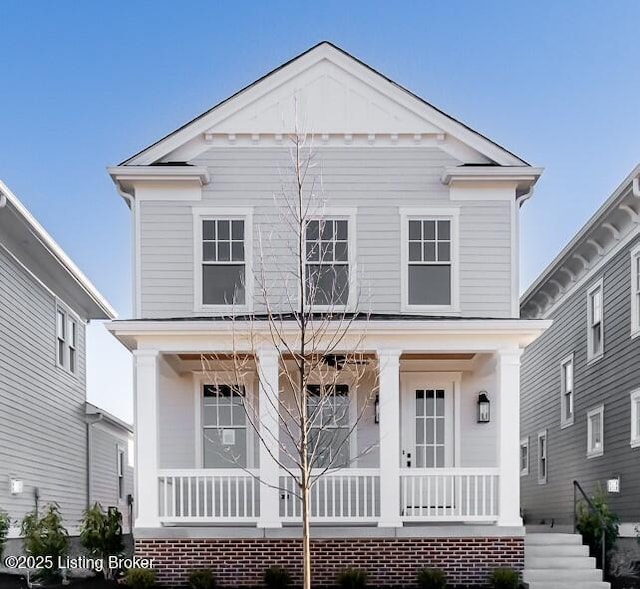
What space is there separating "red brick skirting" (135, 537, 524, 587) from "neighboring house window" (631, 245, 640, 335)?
4654mm

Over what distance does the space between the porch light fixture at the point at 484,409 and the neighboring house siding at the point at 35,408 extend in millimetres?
7890

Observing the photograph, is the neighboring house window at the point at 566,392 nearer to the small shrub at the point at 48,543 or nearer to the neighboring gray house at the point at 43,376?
the neighboring gray house at the point at 43,376

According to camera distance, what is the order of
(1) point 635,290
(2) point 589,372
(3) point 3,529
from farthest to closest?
1. (2) point 589,372
2. (1) point 635,290
3. (3) point 3,529

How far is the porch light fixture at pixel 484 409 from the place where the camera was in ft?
49.2

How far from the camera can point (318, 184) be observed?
49.5ft

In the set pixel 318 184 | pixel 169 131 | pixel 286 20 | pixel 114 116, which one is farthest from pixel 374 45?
pixel 114 116

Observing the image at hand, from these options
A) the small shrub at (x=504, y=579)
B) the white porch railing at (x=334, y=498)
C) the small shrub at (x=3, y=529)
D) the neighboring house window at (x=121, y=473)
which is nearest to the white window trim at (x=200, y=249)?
the white porch railing at (x=334, y=498)

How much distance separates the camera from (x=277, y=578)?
12.7m

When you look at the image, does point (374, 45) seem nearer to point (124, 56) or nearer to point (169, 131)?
point (169, 131)

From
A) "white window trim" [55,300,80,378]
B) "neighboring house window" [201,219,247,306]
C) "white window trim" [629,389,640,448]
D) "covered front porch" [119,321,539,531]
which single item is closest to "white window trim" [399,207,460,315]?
"covered front porch" [119,321,539,531]

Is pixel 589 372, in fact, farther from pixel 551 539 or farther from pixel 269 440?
pixel 269 440

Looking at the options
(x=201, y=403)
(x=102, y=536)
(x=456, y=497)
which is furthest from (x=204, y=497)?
(x=456, y=497)

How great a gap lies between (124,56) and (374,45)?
7911 millimetres

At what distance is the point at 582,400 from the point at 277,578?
351 inches
